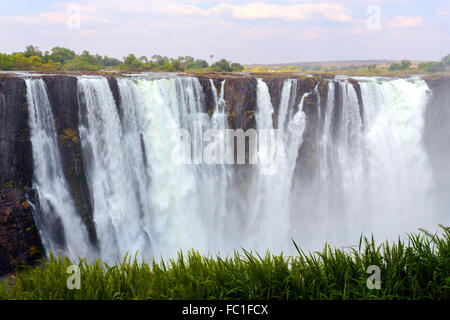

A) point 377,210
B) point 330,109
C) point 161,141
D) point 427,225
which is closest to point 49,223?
point 161,141

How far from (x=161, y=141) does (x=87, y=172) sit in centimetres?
296

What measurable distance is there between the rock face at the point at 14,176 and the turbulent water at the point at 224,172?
36cm

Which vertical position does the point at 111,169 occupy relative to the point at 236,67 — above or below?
below

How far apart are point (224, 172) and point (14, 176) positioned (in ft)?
26.3

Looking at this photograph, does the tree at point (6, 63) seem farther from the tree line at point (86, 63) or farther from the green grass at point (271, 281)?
the green grass at point (271, 281)

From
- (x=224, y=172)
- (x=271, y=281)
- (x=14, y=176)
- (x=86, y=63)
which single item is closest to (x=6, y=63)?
(x=86, y=63)

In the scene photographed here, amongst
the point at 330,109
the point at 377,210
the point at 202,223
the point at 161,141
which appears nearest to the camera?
the point at 161,141

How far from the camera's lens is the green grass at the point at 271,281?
12.8 feet

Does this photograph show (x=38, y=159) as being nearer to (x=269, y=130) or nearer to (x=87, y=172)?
(x=87, y=172)

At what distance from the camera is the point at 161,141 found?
546 inches

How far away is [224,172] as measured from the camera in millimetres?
15695

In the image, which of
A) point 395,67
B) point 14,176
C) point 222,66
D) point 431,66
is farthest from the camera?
point 395,67

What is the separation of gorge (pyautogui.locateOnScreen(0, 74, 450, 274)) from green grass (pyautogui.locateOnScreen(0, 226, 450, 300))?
663cm

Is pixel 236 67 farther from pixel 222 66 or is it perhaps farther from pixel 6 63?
pixel 6 63
